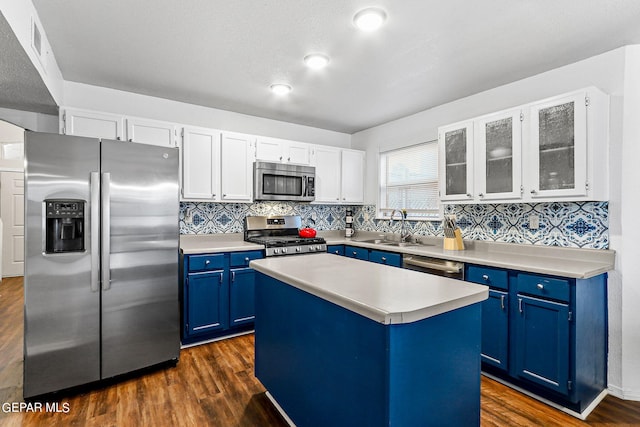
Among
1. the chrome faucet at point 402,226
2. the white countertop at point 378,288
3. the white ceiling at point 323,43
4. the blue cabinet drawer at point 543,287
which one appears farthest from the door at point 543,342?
the white ceiling at point 323,43

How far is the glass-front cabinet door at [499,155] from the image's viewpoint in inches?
106

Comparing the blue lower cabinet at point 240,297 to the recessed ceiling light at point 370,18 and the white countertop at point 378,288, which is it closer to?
the white countertop at point 378,288

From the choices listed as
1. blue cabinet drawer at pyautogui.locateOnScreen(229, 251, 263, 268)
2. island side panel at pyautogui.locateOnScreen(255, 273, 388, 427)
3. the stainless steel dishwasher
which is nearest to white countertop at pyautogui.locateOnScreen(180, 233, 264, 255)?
blue cabinet drawer at pyautogui.locateOnScreen(229, 251, 263, 268)

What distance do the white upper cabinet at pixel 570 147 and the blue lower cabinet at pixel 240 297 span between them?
275 cm

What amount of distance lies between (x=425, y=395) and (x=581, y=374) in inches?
60.5

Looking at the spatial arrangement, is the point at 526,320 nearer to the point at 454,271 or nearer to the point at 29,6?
the point at 454,271

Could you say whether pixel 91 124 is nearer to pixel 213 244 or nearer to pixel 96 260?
pixel 96 260

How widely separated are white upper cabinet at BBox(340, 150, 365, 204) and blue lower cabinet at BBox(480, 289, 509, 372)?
2493 mm

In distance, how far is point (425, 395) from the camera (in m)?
1.33

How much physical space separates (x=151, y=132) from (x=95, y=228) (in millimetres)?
1252

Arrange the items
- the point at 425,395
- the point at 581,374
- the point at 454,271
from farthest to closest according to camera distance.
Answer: the point at 454,271 < the point at 581,374 < the point at 425,395

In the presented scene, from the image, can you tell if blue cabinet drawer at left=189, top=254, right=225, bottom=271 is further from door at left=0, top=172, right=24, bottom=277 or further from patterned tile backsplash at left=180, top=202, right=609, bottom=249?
door at left=0, top=172, right=24, bottom=277

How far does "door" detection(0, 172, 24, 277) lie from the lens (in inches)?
226

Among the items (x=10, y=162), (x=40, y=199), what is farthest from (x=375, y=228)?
(x=10, y=162)
